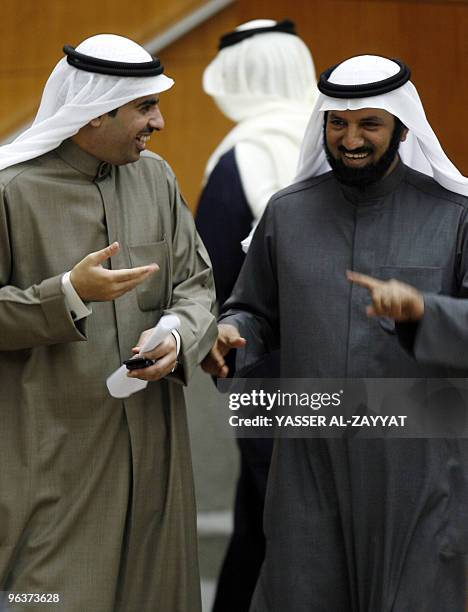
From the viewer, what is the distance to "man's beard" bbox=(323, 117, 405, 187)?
418 cm

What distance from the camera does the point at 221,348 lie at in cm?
431

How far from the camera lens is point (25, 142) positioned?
13.8 feet

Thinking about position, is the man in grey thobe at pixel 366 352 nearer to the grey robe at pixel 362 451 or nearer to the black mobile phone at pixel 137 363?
the grey robe at pixel 362 451

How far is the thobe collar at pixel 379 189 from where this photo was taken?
426 centimetres

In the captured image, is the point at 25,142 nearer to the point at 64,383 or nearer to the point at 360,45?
the point at 64,383

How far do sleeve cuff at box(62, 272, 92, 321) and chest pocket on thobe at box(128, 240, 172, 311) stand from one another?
0.31 meters

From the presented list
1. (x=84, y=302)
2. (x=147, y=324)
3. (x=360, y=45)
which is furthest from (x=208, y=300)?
(x=360, y=45)

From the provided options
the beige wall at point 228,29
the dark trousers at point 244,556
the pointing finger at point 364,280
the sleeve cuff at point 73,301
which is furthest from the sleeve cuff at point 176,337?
the beige wall at point 228,29

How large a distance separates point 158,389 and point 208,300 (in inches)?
12.4

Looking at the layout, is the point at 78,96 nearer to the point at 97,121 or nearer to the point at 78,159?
the point at 97,121

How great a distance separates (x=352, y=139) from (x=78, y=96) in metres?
0.82

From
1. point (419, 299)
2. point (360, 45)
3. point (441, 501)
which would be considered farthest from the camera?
point (360, 45)

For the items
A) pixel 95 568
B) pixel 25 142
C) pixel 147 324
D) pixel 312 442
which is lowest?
pixel 95 568

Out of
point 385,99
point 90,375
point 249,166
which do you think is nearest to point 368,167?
point 385,99
